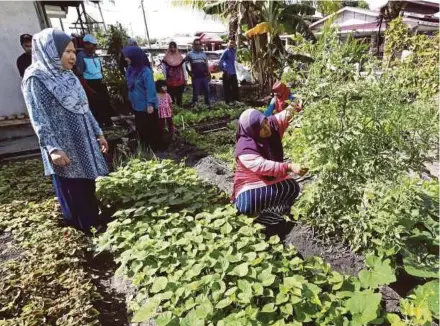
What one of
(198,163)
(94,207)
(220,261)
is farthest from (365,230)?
(198,163)

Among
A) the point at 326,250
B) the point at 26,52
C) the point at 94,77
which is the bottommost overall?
the point at 326,250

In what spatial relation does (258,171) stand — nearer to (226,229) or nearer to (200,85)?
(226,229)

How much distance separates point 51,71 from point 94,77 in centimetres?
408

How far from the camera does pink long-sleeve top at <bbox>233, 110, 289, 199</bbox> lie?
2.52 metres

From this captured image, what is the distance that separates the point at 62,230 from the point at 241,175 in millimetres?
1565

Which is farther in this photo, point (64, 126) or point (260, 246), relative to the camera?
point (64, 126)

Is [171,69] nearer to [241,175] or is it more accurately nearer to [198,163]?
[198,163]

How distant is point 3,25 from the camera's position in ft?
19.5

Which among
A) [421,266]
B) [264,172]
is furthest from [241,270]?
[421,266]

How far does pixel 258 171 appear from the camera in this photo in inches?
101

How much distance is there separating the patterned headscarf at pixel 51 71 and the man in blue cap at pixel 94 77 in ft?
11.4

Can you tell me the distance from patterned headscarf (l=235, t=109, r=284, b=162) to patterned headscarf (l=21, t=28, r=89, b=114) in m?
1.37

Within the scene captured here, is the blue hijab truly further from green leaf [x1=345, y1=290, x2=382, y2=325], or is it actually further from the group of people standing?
green leaf [x1=345, y1=290, x2=382, y2=325]

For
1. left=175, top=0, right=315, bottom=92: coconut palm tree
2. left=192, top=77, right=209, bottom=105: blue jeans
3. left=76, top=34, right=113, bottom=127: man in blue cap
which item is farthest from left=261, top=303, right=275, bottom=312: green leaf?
left=175, top=0, right=315, bottom=92: coconut palm tree
